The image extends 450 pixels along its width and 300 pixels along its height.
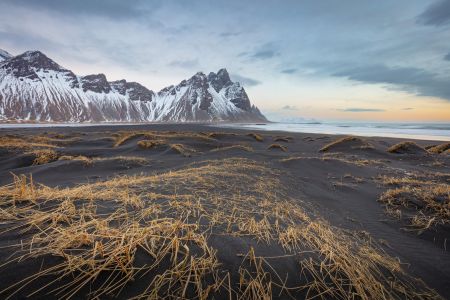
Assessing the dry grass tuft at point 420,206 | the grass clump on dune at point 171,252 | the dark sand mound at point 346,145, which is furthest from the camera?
the dark sand mound at point 346,145

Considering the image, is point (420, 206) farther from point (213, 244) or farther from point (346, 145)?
point (346, 145)

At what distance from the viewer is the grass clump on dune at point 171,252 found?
4.44ft

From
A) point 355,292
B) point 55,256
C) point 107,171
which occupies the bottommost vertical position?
point 107,171

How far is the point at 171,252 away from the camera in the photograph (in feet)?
5.25

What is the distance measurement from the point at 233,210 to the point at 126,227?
1.20 meters

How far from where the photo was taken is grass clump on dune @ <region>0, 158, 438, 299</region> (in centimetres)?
135

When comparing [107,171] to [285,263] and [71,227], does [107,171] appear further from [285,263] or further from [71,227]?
[285,263]

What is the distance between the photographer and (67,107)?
16050 centimetres

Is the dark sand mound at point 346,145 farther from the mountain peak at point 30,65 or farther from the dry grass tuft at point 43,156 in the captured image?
the mountain peak at point 30,65

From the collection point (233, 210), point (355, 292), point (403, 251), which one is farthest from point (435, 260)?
point (233, 210)

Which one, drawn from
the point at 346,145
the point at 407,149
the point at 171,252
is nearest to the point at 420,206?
the point at 171,252

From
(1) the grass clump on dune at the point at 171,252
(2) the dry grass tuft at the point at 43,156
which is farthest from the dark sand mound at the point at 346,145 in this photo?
(2) the dry grass tuft at the point at 43,156

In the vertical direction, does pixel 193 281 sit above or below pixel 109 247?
below

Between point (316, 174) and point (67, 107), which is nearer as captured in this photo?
point (316, 174)
